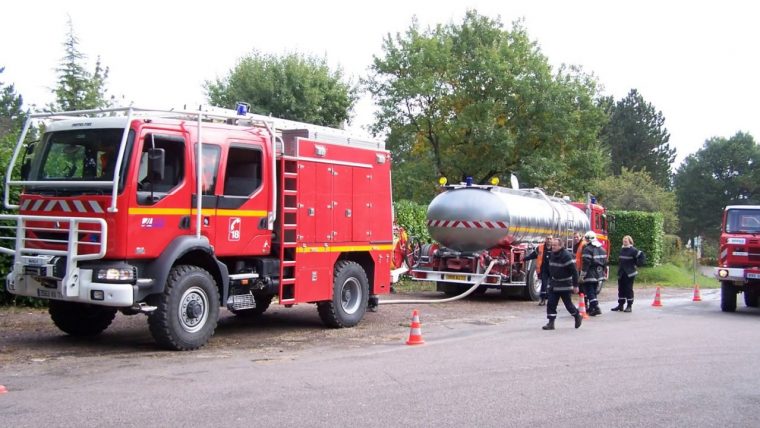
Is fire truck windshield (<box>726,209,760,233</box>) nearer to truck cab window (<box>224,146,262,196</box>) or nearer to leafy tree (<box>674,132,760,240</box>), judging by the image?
truck cab window (<box>224,146,262,196</box>)

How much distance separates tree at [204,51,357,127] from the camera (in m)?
32.9

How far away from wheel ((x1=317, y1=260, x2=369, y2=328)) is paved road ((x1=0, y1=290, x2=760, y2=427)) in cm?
108

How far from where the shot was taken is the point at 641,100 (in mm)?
77312

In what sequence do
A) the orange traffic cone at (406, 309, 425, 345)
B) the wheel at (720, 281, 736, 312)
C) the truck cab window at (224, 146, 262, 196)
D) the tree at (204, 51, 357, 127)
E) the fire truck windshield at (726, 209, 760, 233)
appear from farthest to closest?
Answer: 1. the tree at (204, 51, 357, 127)
2. the wheel at (720, 281, 736, 312)
3. the fire truck windshield at (726, 209, 760, 233)
4. the orange traffic cone at (406, 309, 425, 345)
5. the truck cab window at (224, 146, 262, 196)

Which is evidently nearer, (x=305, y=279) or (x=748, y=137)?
(x=305, y=279)

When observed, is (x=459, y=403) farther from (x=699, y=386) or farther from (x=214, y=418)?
(x=699, y=386)

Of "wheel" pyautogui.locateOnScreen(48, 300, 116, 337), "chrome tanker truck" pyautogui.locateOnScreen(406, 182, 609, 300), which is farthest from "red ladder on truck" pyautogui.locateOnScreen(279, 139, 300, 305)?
"chrome tanker truck" pyautogui.locateOnScreen(406, 182, 609, 300)

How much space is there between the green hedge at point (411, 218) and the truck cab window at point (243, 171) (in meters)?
10.7

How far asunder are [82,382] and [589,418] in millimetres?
5033

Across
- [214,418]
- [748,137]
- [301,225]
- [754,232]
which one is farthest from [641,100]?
[214,418]

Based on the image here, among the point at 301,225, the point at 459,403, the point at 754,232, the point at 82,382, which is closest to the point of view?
the point at 459,403

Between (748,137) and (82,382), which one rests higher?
(748,137)

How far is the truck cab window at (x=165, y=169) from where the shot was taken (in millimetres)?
9438

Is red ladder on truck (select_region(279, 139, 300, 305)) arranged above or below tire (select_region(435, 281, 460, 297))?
above
